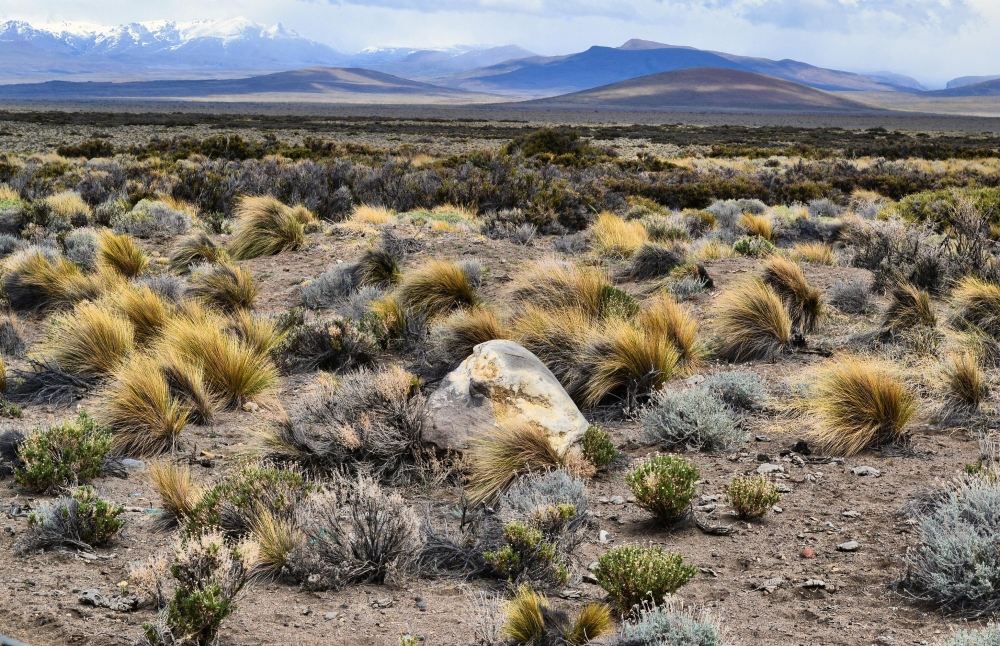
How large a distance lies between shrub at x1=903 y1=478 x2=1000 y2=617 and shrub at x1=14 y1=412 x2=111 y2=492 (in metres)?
4.31

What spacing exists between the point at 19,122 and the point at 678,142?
46.1 meters

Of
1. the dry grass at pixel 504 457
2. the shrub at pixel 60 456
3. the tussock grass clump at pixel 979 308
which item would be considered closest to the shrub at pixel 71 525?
the shrub at pixel 60 456

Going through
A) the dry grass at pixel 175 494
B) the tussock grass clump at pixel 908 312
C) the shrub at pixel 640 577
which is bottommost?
the dry grass at pixel 175 494

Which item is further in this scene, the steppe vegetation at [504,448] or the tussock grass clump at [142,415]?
the tussock grass clump at [142,415]

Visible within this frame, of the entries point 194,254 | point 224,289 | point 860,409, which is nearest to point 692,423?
point 860,409

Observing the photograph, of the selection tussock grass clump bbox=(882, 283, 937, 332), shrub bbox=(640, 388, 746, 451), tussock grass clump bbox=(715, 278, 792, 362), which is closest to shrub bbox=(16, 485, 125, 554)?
shrub bbox=(640, 388, 746, 451)

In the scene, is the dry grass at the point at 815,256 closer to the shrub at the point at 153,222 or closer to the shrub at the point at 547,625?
the shrub at the point at 547,625

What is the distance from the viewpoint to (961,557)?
3.24 m

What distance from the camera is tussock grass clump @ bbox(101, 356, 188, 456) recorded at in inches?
213

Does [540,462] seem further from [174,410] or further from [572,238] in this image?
[572,238]

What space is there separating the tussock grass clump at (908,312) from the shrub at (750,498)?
146 inches

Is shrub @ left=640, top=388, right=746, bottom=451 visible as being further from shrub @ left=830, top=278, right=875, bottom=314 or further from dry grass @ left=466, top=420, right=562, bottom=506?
shrub @ left=830, top=278, right=875, bottom=314

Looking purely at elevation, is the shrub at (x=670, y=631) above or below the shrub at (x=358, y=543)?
above

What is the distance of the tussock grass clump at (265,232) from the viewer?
1161cm
